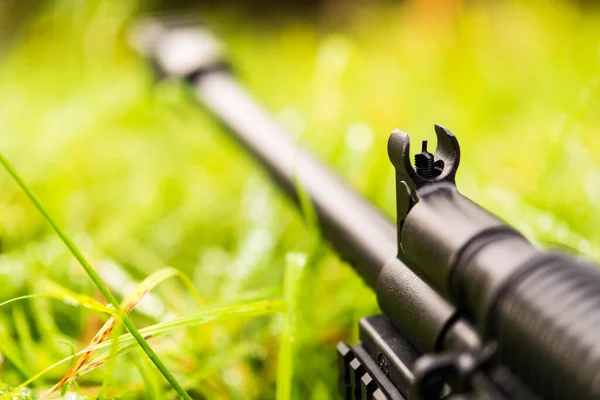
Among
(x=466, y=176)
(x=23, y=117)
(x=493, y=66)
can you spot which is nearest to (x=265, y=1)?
(x=493, y=66)

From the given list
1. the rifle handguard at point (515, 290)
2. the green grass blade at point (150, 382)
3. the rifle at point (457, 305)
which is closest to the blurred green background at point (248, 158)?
the green grass blade at point (150, 382)

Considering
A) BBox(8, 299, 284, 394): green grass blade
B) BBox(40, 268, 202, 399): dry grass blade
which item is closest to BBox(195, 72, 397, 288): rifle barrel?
BBox(8, 299, 284, 394): green grass blade

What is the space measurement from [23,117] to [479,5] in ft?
5.77

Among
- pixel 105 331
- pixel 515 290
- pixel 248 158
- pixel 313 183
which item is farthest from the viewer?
pixel 248 158

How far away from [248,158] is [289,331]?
61 cm

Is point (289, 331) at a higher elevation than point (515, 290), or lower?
lower

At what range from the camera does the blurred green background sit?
78cm

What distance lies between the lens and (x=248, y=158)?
3.75 feet

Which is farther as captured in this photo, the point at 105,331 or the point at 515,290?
the point at 105,331

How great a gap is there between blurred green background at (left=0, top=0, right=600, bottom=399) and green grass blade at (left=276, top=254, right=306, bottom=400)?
9 cm

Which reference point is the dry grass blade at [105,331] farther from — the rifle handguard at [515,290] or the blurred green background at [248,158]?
the rifle handguard at [515,290]

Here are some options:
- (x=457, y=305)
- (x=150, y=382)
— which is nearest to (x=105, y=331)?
(x=150, y=382)

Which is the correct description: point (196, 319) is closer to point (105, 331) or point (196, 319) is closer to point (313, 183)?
point (105, 331)

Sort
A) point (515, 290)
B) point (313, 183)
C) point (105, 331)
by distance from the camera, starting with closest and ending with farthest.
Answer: point (515, 290) → point (105, 331) → point (313, 183)
